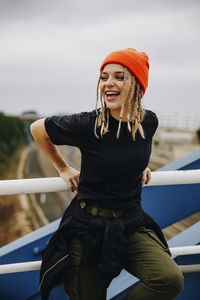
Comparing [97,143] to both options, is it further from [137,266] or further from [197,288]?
[197,288]

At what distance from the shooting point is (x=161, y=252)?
1.21 m

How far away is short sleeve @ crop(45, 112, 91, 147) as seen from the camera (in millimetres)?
1230

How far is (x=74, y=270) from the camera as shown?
3.97ft

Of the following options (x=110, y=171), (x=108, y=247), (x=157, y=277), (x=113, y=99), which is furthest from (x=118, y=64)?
(x=157, y=277)

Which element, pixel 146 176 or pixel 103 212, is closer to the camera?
pixel 103 212

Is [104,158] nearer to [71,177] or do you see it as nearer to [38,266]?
→ [71,177]

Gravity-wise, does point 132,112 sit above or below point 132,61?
below

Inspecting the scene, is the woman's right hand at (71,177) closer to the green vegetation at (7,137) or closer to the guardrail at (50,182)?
the guardrail at (50,182)

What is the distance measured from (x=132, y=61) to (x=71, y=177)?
543 mm

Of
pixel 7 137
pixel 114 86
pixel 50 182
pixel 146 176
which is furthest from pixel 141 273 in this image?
pixel 7 137

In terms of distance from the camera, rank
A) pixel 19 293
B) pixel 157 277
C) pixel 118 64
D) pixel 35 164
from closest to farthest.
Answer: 1. pixel 157 277
2. pixel 118 64
3. pixel 19 293
4. pixel 35 164

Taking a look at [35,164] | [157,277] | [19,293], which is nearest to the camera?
[157,277]

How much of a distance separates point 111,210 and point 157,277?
298 millimetres

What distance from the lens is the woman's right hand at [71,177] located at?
1.29 m
